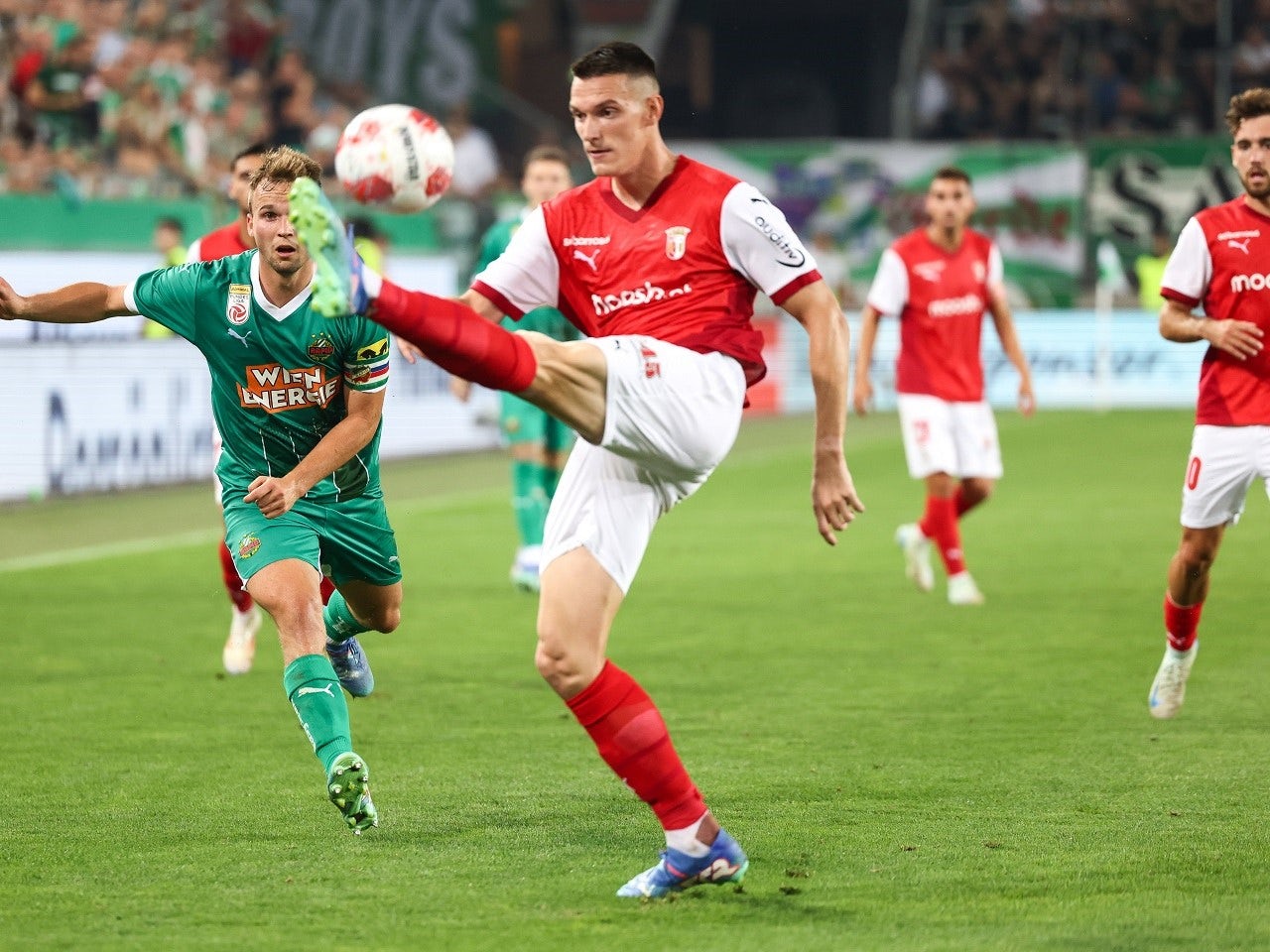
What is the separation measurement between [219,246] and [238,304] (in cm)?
283

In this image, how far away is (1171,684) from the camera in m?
7.38

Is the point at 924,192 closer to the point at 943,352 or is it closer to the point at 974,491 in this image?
the point at 943,352

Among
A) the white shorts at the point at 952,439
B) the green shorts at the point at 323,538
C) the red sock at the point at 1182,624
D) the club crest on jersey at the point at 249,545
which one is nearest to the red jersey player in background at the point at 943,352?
the white shorts at the point at 952,439

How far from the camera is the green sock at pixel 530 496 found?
11.3 meters

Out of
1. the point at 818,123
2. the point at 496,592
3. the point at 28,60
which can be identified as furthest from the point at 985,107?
the point at 496,592

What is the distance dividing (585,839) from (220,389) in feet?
6.07

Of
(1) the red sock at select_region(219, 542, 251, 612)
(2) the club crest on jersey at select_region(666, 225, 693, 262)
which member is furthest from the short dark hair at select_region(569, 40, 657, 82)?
(1) the red sock at select_region(219, 542, 251, 612)

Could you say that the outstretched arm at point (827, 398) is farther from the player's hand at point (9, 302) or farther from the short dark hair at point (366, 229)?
the short dark hair at point (366, 229)

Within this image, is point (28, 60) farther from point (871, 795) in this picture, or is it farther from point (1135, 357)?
point (871, 795)

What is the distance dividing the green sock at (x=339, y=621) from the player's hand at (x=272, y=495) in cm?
96

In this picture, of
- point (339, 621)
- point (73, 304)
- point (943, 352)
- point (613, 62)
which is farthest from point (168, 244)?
point (613, 62)

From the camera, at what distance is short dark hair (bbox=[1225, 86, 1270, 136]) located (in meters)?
6.82

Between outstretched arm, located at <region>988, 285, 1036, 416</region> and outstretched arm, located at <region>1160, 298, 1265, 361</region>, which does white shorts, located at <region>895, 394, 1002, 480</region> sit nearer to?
outstretched arm, located at <region>988, 285, 1036, 416</region>

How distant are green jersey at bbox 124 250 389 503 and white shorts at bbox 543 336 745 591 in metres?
1.14
